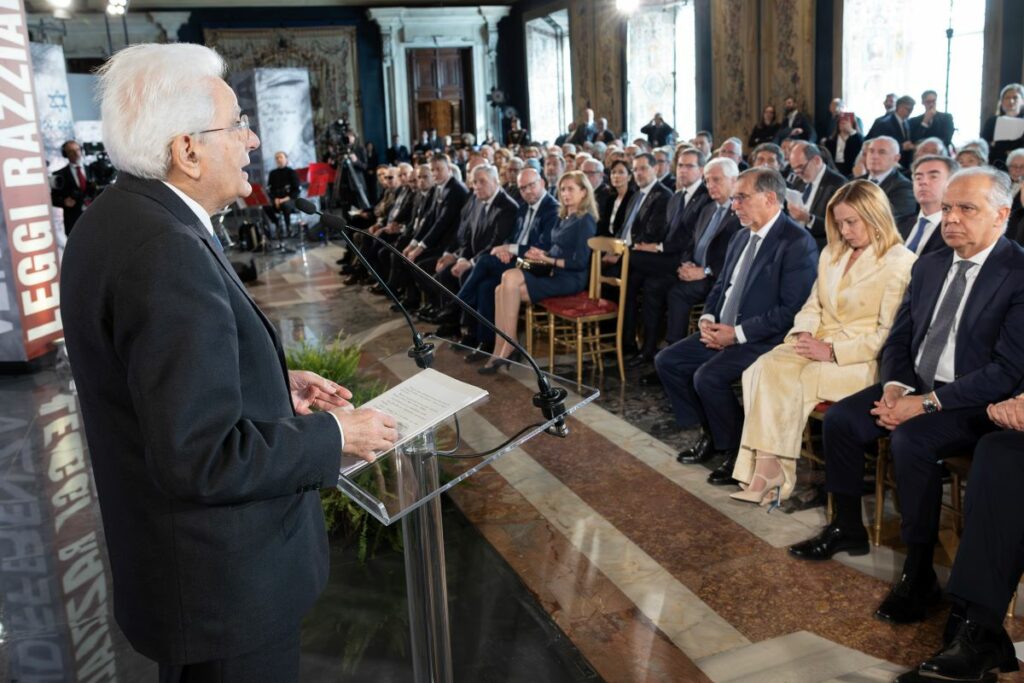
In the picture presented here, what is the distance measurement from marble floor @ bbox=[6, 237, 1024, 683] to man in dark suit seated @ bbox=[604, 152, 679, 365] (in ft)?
5.21

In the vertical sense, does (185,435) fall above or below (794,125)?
below

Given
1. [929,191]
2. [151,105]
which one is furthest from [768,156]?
[151,105]

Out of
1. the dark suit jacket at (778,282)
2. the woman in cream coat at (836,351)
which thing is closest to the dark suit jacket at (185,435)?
the woman in cream coat at (836,351)

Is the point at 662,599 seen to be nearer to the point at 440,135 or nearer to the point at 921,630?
the point at 921,630

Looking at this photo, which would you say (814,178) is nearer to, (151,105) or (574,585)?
(574,585)

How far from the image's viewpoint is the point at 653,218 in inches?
232

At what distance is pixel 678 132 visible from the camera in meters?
14.4

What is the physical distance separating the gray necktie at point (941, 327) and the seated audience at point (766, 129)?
28.3 feet

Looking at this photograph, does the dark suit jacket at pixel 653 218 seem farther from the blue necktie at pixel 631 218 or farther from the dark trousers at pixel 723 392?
the dark trousers at pixel 723 392

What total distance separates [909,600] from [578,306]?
283cm

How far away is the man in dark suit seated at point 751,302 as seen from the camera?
3691 mm

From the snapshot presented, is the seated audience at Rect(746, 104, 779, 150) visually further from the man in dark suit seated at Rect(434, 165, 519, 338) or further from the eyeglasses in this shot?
the eyeglasses

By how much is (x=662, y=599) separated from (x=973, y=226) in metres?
1.43

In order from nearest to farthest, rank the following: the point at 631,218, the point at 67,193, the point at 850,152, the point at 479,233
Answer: the point at 631,218 → the point at 479,233 → the point at 67,193 → the point at 850,152
